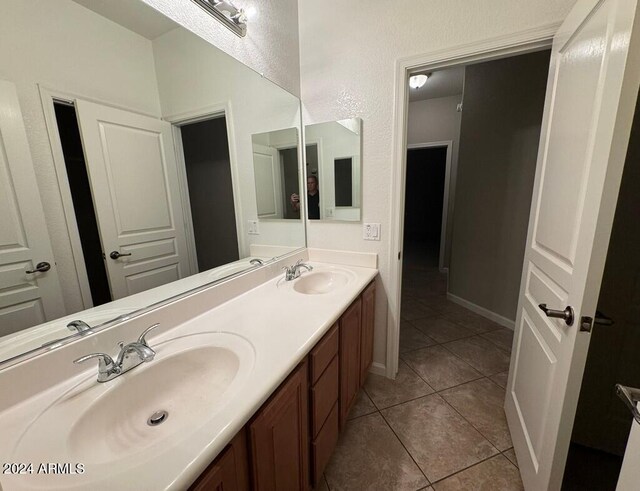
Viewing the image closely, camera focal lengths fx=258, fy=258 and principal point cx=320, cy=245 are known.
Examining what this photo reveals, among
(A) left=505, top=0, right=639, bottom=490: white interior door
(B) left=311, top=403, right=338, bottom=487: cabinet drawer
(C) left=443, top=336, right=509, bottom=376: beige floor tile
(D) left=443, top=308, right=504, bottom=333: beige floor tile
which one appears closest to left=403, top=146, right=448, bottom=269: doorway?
(D) left=443, top=308, right=504, bottom=333: beige floor tile

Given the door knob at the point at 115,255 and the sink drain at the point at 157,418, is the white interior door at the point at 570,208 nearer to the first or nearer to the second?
the sink drain at the point at 157,418

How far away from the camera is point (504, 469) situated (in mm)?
1239

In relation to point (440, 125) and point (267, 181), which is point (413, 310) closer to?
point (267, 181)

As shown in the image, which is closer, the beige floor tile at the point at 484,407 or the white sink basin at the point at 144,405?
the white sink basin at the point at 144,405

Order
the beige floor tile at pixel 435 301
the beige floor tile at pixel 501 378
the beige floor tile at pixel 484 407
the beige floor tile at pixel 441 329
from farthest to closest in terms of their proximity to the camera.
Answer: the beige floor tile at pixel 435 301 → the beige floor tile at pixel 441 329 → the beige floor tile at pixel 501 378 → the beige floor tile at pixel 484 407

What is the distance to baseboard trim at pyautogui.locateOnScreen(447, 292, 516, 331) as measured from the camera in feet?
8.14

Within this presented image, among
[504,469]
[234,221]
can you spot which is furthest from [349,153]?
[504,469]

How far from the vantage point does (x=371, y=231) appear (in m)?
1.72

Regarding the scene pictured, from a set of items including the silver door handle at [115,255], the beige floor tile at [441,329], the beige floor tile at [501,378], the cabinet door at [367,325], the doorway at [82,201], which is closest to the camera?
the doorway at [82,201]

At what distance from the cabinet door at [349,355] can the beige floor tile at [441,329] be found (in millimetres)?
1194

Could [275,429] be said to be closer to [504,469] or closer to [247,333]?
[247,333]

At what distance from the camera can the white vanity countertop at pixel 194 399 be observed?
46 centimetres

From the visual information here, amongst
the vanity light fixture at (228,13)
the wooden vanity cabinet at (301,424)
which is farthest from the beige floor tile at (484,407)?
the vanity light fixture at (228,13)

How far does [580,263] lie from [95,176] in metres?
1.58
